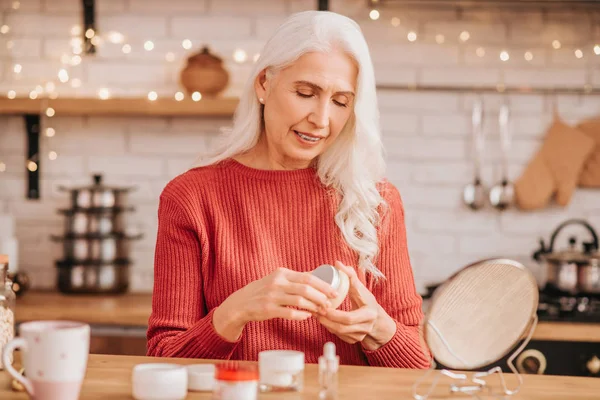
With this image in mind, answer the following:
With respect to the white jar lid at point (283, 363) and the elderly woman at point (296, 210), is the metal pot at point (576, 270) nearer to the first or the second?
the elderly woman at point (296, 210)

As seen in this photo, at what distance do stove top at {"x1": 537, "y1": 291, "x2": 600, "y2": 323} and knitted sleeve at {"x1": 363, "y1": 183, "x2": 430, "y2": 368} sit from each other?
0.95m

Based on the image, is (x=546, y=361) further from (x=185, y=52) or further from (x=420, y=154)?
(x=185, y=52)

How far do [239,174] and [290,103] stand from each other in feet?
0.72

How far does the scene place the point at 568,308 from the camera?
251cm

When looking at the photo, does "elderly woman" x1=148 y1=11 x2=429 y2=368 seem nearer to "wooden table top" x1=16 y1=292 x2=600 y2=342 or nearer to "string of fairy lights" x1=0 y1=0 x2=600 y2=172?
"wooden table top" x1=16 y1=292 x2=600 y2=342

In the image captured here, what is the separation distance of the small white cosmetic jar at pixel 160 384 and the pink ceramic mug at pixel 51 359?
0.10 metres

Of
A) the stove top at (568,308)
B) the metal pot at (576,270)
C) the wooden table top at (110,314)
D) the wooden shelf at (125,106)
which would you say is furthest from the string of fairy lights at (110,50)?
the stove top at (568,308)

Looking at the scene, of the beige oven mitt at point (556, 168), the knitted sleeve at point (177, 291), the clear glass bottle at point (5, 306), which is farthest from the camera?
the beige oven mitt at point (556, 168)

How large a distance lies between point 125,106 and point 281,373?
1964 millimetres

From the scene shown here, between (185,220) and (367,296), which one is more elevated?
(185,220)

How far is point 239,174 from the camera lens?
1765 mm

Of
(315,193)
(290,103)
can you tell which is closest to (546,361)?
(315,193)

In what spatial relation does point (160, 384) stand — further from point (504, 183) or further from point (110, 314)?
point (504, 183)

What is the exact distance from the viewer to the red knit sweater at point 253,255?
1.55m
